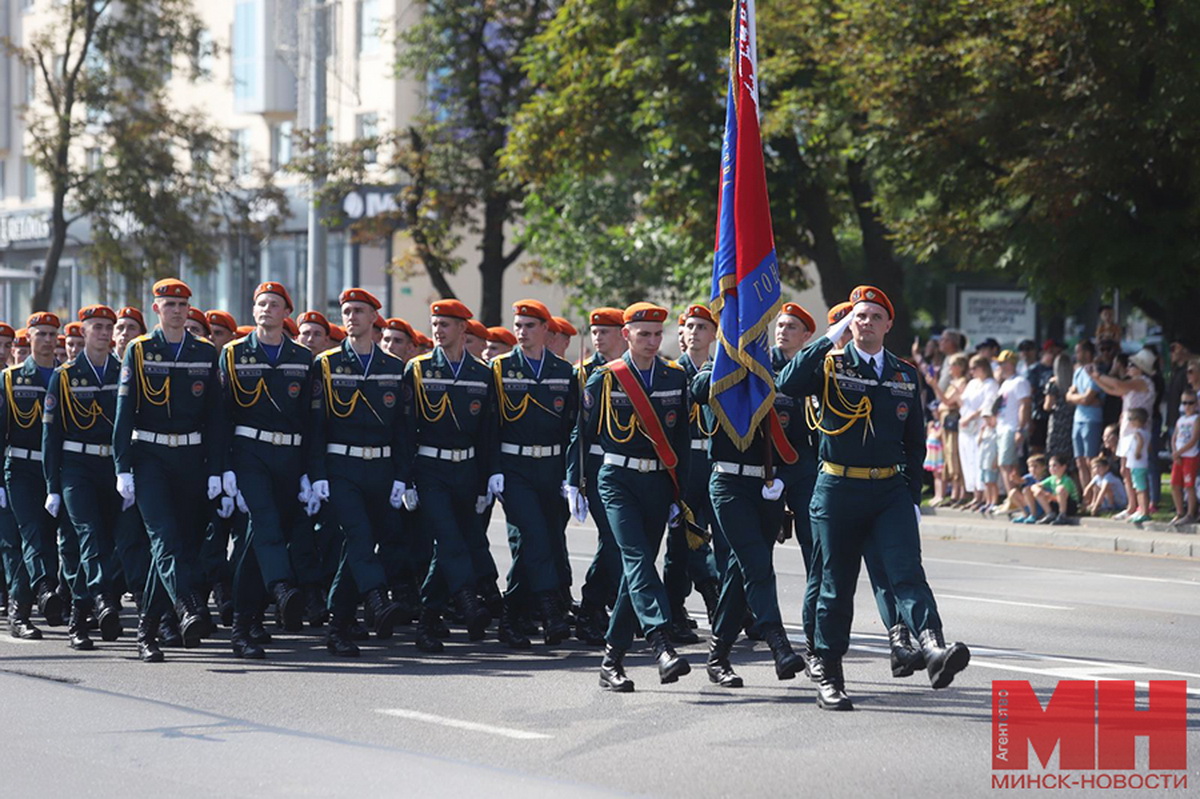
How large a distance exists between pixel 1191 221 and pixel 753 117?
11.1m

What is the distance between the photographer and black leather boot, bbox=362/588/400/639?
1024cm

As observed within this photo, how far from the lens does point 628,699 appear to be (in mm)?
8852

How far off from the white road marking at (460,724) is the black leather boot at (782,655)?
4.50ft

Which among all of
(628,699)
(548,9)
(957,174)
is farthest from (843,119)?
(628,699)

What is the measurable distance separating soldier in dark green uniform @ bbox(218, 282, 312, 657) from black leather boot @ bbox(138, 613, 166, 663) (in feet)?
1.45

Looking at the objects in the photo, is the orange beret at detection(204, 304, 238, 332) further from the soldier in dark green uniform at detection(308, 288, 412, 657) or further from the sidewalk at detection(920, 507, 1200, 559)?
the sidewalk at detection(920, 507, 1200, 559)

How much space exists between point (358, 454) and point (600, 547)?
4.98ft

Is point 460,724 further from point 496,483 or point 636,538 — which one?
point 496,483

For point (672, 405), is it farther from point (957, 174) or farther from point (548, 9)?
point (548, 9)

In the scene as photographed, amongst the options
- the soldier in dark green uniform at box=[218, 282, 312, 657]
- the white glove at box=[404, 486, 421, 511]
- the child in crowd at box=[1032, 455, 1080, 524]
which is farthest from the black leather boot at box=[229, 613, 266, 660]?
the child in crowd at box=[1032, 455, 1080, 524]

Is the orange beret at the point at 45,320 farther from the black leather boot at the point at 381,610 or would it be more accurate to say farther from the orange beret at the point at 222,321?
the black leather boot at the point at 381,610

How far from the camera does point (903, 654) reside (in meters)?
8.47

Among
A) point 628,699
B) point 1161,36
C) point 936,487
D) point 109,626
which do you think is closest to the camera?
point 628,699

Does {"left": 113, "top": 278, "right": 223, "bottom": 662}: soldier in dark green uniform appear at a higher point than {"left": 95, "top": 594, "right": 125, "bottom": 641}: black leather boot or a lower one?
higher
